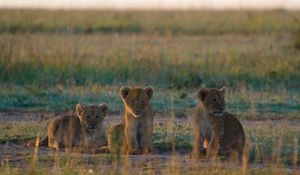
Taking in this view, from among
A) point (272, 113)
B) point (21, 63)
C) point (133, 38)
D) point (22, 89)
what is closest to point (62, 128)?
point (272, 113)

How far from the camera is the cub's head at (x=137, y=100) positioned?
37.4 feet

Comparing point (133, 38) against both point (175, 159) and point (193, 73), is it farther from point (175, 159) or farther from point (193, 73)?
point (175, 159)

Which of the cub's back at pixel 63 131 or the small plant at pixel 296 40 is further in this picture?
the small plant at pixel 296 40

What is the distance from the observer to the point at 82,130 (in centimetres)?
1212

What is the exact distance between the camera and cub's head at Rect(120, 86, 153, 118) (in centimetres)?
1141

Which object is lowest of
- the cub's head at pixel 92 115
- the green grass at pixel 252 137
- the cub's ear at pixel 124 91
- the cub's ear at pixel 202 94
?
the green grass at pixel 252 137

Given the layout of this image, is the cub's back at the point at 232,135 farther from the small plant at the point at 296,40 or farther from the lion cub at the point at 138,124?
the small plant at the point at 296,40

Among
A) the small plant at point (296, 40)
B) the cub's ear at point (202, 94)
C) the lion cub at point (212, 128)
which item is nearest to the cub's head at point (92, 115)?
the lion cub at point (212, 128)

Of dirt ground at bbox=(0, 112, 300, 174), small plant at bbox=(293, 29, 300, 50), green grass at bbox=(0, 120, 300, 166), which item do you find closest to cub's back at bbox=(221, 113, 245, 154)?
green grass at bbox=(0, 120, 300, 166)

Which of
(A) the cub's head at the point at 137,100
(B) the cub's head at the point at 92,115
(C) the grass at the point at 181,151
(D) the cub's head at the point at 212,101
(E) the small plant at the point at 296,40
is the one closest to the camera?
(C) the grass at the point at 181,151

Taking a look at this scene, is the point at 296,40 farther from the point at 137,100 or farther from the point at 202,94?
the point at 202,94

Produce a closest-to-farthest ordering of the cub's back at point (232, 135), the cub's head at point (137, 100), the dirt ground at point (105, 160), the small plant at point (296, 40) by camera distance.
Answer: the dirt ground at point (105, 160)
the cub's back at point (232, 135)
the cub's head at point (137, 100)
the small plant at point (296, 40)

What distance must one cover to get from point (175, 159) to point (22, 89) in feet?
26.3

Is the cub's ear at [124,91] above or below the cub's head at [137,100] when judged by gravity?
above
